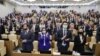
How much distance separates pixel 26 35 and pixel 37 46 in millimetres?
737

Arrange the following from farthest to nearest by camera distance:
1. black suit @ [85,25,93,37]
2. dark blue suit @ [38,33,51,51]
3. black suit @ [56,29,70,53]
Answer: black suit @ [85,25,93,37] → black suit @ [56,29,70,53] → dark blue suit @ [38,33,51,51]

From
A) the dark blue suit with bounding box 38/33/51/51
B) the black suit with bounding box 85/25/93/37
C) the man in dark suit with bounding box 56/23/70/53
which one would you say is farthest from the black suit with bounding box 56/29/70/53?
the black suit with bounding box 85/25/93/37

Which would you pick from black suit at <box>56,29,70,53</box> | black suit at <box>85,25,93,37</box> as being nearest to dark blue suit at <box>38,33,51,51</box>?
black suit at <box>56,29,70,53</box>

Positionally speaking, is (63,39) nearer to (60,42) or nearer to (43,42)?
(60,42)

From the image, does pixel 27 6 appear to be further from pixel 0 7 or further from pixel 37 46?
pixel 37 46

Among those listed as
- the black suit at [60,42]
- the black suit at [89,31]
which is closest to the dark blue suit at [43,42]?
the black suit at [60,42]

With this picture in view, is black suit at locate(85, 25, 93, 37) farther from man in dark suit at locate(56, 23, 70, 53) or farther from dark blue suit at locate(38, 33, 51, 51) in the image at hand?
dark blue suit at locate(38, 33, 51, 51)

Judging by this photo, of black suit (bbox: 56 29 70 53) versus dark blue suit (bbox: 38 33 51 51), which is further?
black suit (bbox: 56 29 70 53)

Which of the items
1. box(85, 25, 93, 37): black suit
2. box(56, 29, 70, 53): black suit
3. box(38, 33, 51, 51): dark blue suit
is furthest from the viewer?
box(85, 25, 93, 37): black suit

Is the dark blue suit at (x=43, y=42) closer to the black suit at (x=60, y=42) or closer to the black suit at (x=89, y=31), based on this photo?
the black suit at (x=60, y=42)

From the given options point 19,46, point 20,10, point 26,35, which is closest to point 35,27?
point 19,46

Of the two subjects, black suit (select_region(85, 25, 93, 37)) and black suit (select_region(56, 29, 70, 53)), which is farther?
black suit (select_region(85, 25, 93, 37))

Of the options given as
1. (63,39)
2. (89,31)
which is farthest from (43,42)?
(89,31)

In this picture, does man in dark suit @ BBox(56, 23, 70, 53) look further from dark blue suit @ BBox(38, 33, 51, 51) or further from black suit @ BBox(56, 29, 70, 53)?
dark blue suit @ BBox(38, 33, 51, 51)
